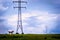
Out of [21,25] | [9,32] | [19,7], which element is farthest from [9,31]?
[19,7]

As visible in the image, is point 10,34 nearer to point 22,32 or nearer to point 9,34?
point 9,34

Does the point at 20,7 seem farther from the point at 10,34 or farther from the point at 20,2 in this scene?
the point at 10,34

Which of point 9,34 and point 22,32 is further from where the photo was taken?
point 22,32

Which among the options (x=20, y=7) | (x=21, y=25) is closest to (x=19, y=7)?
(x=20, y=7)

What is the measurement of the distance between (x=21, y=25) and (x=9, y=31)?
466 centimetres

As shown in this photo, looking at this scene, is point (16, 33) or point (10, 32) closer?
point (10, 32)

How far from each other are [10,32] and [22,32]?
7.35 meters

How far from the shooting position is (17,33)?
6331 centimetres

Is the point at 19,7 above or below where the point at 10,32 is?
above

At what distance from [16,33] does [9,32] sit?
523 centimetres

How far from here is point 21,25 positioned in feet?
201

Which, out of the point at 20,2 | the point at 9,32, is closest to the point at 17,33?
the point at 9,32

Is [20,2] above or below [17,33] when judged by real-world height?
above

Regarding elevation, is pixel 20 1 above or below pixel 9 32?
Answer: above
